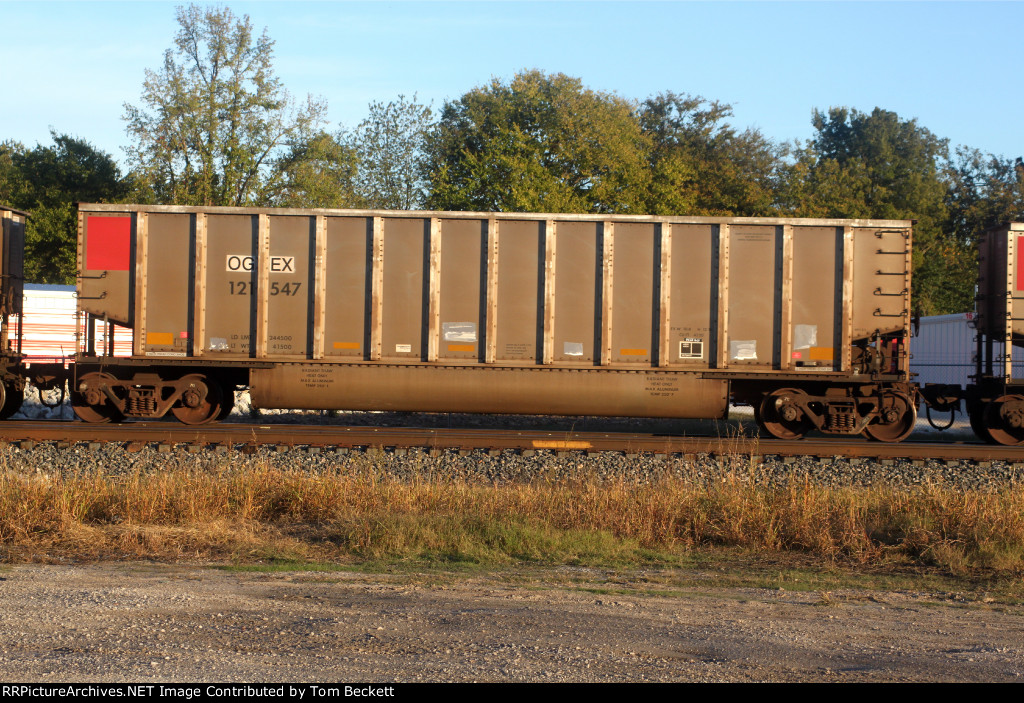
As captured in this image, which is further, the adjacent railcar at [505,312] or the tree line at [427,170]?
the tree line at [427,170]

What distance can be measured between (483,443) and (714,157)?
64.1 metres

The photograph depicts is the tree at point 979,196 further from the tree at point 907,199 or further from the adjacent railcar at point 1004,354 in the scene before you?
the adjacent railcar at point 1004,354

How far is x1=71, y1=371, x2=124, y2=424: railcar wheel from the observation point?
13234 millimetres

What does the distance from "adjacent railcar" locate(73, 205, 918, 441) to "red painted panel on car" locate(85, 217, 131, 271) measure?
33 mm

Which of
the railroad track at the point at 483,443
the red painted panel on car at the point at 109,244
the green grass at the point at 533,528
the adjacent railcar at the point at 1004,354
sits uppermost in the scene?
the red painted panel on car at the point at 109,244

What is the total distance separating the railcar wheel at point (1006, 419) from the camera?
43.2ft

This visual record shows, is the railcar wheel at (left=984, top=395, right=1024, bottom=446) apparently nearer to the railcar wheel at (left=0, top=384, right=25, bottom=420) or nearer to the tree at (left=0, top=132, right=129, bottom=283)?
the railcar wheel at (left=0, top=384, right=25, bottom=420)

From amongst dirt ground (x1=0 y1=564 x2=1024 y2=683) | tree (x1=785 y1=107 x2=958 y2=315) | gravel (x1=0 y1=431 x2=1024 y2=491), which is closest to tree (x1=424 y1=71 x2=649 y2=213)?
tree (x1=785 y1=107 x2=958 y2=315)

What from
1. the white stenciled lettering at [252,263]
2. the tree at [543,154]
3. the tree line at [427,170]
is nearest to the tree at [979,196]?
the tree line at [427,170]

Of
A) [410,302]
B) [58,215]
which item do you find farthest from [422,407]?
[58,215]

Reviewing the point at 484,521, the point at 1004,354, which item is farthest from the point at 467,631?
the point at 1004,354

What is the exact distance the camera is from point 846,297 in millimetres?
13461

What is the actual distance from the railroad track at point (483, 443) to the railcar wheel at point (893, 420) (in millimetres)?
902
